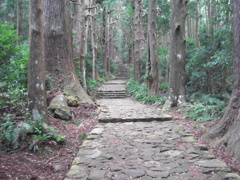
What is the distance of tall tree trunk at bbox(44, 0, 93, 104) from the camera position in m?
8.20

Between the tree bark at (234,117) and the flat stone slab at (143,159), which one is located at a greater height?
the tree bark at (234,117)

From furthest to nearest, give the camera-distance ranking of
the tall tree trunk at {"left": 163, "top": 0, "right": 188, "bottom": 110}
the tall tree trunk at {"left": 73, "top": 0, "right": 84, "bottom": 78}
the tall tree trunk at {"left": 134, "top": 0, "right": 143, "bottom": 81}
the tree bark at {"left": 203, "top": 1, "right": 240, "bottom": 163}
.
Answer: the tall tree trunk at {"left": 134, "top": 0, "right": 143, "bottom": 81}
the tall tree trunk at {"left": 73, "top": 0, "right": 84, "bottom": 78}
the tall tree trunk at {"left": 163, "top": 0, "right": 188, "bottom": 110}
the tree bark at {"left": 203, "top": 1, "right": 240, "bottom": 163}

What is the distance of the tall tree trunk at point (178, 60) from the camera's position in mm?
8633

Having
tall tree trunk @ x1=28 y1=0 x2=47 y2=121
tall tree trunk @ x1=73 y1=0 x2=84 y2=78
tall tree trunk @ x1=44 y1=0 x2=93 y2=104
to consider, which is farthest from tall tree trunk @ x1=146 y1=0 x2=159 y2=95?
tall tree trunk @ x1=28 y1=0 x2=47 y2=121

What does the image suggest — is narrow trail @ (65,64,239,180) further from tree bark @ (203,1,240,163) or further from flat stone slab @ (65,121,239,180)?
tree bark @ (203,1,240,163)

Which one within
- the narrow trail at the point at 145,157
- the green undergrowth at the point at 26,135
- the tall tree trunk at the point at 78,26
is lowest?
the narrow trail at the point at 145,157

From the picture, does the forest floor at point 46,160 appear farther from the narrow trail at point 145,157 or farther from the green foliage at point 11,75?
the green foliage at point 11,75

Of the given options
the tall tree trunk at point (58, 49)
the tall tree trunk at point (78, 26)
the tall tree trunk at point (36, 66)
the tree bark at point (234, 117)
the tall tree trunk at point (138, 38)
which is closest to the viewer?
the tree bark at point (234, 117)

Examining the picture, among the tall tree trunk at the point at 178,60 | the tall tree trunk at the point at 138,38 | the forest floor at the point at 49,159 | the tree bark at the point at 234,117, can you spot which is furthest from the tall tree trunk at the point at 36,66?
the tall tree trunk at the point at 138,38

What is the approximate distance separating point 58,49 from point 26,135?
5.06 meters

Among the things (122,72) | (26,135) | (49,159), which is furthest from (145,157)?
(122,72)

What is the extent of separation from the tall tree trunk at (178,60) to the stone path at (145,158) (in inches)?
118

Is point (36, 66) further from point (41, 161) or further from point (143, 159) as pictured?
point (143, 159)

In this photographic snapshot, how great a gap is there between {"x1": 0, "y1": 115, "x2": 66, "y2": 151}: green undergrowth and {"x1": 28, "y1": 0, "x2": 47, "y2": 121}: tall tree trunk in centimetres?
43
